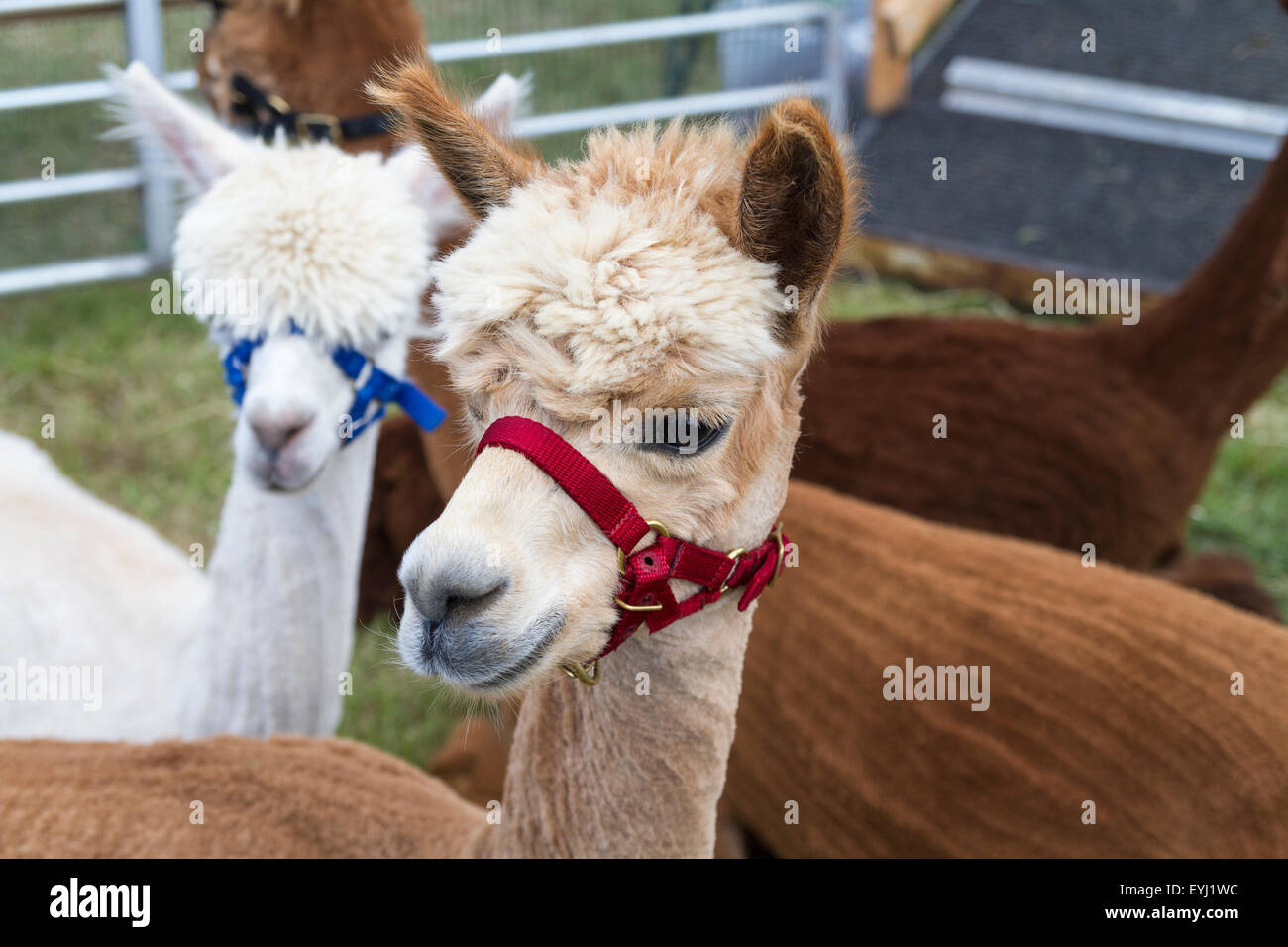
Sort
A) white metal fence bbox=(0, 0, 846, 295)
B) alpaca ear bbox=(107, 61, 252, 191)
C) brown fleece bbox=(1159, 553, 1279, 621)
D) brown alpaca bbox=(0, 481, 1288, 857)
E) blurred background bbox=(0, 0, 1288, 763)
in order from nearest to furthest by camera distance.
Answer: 1. brown alpaca bbox=(0, 481, 1288, 857)
2. alpaca ear bbox=(107, 61, 252, 191)
3. brown fleece bbox=(1159, 553, 1279, 621)
4. blurred background bbox=(0, 0, 1288, 763)
5. white metal fence bbox=(0, 0, 846, 295)

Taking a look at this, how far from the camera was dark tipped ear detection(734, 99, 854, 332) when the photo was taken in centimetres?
124

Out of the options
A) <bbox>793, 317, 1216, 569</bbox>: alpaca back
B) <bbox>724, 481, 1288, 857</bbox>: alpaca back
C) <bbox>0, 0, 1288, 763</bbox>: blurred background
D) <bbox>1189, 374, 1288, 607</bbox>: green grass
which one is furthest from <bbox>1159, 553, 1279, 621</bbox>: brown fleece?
<bbox>724, 481, 1288, 857</bbox>: alpaca back

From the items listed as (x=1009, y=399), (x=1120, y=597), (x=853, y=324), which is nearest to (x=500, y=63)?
(x=853, y=324)

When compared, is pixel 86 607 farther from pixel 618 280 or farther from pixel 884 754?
pixel 618 280

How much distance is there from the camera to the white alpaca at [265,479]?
2.13 meters

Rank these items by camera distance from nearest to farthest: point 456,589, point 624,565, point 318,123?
point 456,589 < point 624,565 < point 318,123

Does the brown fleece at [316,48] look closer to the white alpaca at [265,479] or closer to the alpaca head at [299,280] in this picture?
the white alpaca at [265,479]

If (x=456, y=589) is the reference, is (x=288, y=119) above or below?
above

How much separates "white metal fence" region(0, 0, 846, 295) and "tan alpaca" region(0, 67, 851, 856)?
12.1 ft

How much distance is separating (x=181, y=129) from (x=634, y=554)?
1.56 metres

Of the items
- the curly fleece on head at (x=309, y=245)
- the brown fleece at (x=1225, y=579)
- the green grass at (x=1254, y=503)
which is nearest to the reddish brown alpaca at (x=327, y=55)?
the curly fleece on head at (x=309, y=245)

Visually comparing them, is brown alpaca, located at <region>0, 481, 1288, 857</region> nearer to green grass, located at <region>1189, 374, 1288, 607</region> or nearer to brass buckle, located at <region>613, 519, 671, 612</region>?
brass buckle, located at <region>613, 519, 671, 612</region>

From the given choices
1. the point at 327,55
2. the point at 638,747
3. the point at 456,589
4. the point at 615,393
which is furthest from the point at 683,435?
the point at 327,55

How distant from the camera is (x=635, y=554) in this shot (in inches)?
53.2
